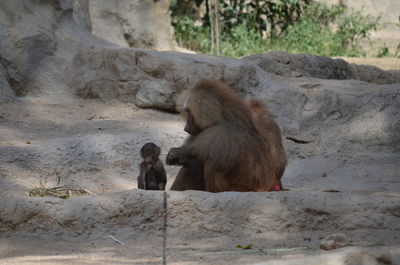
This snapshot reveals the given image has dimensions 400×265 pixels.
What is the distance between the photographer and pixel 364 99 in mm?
9305

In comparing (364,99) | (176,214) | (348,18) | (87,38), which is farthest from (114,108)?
(348,18)

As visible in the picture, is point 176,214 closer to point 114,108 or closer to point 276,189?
point 276,189

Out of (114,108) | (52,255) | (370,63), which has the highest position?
(52,255)

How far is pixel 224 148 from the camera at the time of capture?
247 inches

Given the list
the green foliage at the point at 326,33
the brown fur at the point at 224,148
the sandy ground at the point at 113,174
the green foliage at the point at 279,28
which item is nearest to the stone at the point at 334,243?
the sandy ground at the point at 113,174

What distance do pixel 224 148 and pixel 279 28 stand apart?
39.2ft

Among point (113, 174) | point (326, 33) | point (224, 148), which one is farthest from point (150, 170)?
point (326, 33)

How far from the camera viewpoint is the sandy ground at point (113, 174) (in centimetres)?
484

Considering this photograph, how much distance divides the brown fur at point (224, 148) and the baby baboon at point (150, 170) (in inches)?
19.9

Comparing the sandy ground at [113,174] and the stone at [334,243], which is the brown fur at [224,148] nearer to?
the sandy ground at [113,174]

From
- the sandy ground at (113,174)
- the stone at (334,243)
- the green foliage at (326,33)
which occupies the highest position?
the stone at (334,243)

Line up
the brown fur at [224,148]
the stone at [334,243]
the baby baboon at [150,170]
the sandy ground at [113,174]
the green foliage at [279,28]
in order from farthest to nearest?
the green foliage at [279,28] → the baby baboon at [150,170] → the brown fur at [224,148] → the sandy ground at [113,174] → the stone at [334,243]

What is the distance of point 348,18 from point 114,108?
896 centimetres

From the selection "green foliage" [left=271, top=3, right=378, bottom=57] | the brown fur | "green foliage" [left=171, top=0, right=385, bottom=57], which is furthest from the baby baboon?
"green foliage" [left=271, top=3, right=378, bottom=57]
